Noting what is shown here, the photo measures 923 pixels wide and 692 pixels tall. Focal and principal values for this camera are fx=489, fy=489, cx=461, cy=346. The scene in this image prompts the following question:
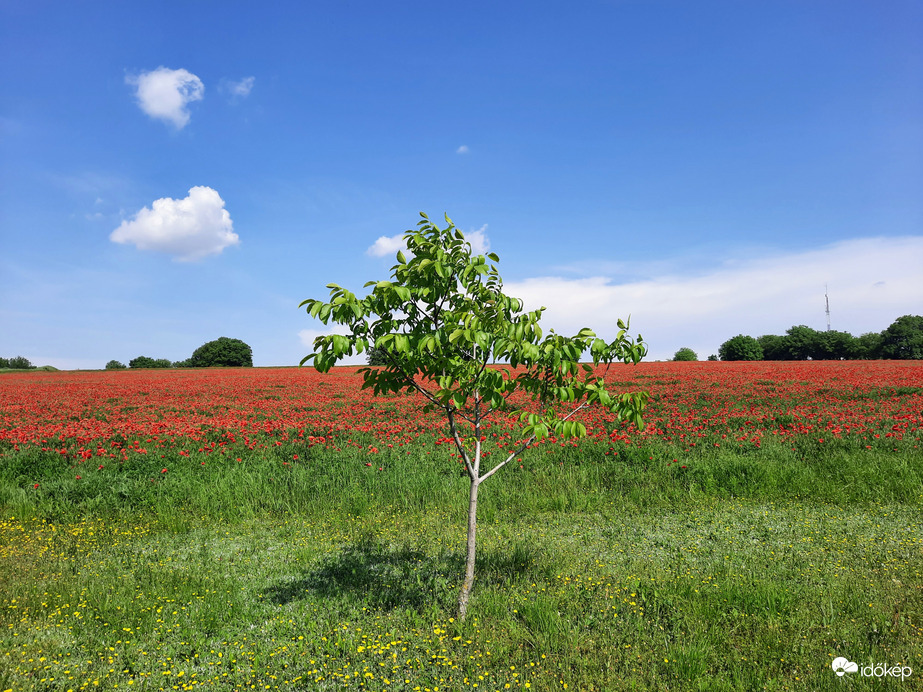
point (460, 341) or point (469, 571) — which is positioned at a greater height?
point (460, 341)

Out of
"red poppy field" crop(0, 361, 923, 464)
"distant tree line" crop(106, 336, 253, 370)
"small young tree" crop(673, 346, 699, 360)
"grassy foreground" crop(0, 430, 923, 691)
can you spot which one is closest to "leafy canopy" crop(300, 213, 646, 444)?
"grassy foreground" crop(0, 430, 923, 691)

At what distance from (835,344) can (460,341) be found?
91.9 metres

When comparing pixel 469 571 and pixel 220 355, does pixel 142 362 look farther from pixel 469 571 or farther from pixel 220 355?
pixel 469 571

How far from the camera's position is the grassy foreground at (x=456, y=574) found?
4277mm

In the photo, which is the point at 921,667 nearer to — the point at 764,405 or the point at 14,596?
the point at 14,596

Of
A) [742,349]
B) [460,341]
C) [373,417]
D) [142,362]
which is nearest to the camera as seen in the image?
[460,341]

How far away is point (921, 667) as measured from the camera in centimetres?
408

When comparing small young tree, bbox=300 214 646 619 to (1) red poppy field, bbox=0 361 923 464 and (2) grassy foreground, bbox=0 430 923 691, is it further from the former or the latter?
(1) red poppy field, bbox=0 361 923 464

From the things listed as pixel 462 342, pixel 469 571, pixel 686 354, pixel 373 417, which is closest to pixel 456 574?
pixel 469 571

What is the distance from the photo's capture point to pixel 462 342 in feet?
14.7

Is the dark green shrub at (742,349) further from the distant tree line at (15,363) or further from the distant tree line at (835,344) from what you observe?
A: the distant tree line at (15,363)

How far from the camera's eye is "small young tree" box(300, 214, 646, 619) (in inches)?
167

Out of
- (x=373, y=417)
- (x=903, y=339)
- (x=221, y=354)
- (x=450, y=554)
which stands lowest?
(x=450, y=554)

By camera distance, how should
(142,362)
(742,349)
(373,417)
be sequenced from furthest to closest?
(142,362) → (742,349) → (373,417)
